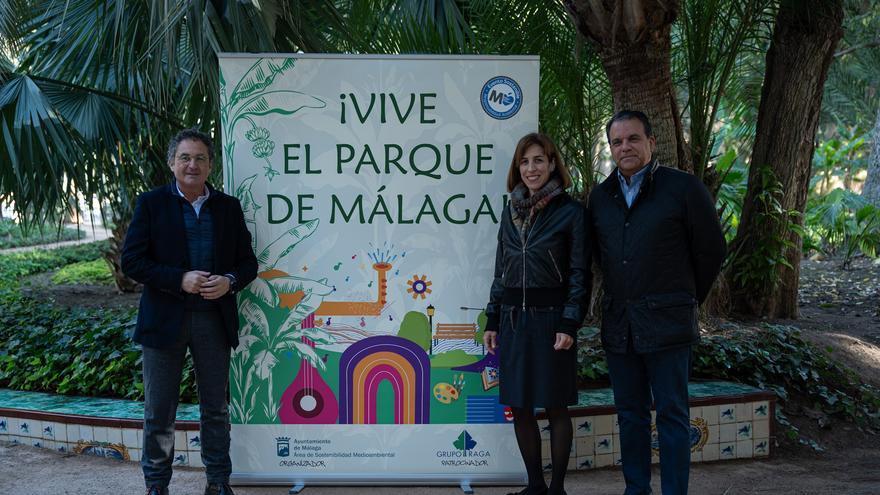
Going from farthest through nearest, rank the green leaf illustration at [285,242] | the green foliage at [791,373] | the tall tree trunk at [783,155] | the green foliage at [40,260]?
the green foliage at [40,260], the tall tree trunk at [783,155], the green foliage at [791,373], the green leaf illustration at [285,242]

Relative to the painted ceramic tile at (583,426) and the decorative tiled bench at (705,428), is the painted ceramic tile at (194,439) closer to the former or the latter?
the decorative tiled bench at (705,428)

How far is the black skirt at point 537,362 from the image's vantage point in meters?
3.47

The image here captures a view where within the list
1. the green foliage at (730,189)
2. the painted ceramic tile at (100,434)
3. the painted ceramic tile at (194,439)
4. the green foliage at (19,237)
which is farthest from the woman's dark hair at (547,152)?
the green foliage at (19,237)

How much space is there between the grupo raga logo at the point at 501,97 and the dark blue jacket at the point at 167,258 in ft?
4.32

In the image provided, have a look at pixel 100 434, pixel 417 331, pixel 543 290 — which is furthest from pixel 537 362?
pixel 100 434

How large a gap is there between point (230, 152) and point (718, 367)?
3339 mm

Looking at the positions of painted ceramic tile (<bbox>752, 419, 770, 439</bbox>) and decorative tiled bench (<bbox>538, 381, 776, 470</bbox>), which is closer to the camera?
decorative tiled bench (<bbox>538, 381, 776, 470</bbox>)

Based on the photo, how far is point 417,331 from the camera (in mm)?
Result: 3906

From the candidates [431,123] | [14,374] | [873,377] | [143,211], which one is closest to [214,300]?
[143,211]

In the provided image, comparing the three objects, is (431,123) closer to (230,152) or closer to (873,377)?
(230,152)

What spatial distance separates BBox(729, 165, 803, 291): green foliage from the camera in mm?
6676

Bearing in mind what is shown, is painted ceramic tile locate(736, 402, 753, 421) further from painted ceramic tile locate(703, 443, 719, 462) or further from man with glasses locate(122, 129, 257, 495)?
man with glasses locate(122, 129, 257, 495)

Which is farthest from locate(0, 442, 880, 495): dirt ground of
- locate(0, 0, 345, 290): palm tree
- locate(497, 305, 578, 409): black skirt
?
locate(0, 0, 345, 290): palm tree

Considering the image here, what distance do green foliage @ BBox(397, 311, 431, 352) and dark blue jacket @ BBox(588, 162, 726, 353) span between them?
0.98 m
